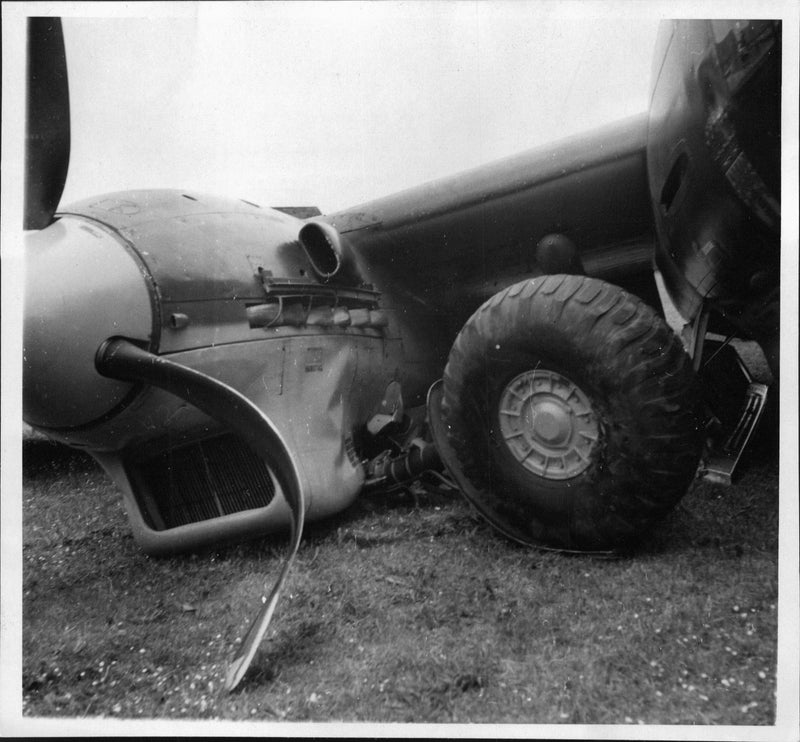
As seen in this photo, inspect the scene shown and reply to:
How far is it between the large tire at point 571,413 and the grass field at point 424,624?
18 cm

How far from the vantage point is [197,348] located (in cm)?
218

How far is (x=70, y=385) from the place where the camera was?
202 cm

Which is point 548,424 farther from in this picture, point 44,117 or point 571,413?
point 44,117

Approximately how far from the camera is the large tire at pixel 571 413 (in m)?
1.83

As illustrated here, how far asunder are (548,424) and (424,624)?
2.66ft

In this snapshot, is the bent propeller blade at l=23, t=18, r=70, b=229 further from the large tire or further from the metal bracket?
the metal bracket

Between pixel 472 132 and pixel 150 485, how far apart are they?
1928 mm

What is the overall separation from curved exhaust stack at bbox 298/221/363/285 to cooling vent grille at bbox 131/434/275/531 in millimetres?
859

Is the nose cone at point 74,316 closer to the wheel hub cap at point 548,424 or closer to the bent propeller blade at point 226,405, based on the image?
the bent propeller blade at point 226,405

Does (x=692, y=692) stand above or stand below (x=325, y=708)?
above

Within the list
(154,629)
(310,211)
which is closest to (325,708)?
(154,629)

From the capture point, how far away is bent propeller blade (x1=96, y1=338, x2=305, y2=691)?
1.96 meters

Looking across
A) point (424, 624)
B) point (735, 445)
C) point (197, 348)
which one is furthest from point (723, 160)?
point (197, 348)

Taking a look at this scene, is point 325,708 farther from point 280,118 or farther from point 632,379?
point 280,118
